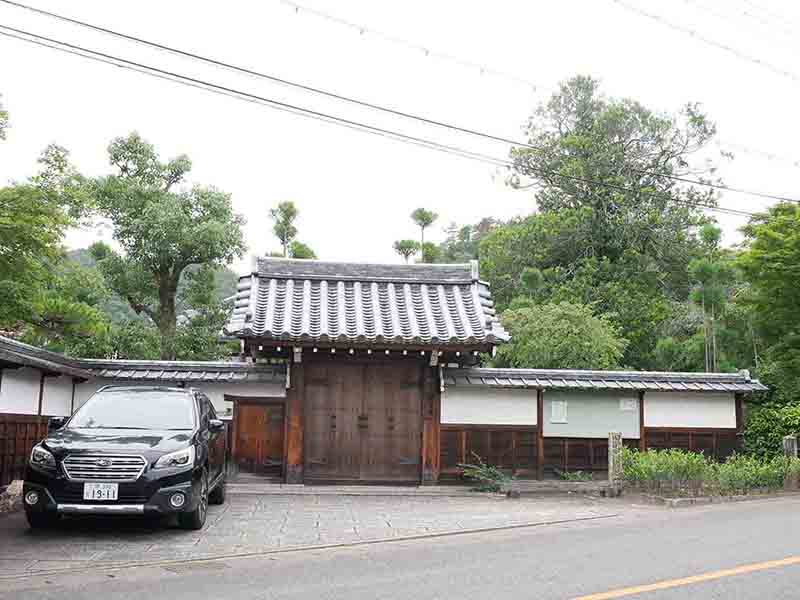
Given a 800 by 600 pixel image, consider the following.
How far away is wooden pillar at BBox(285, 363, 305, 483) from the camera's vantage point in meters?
15.9

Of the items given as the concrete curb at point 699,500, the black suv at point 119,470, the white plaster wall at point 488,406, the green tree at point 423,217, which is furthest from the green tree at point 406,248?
the black suv at point 119,470

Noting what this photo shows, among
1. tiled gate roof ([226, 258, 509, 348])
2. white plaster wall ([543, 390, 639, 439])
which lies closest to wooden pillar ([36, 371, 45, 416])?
tiled gate roof ([226, 258, 509, 348])

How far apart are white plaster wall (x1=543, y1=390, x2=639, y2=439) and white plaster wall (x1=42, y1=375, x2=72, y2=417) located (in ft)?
32.2

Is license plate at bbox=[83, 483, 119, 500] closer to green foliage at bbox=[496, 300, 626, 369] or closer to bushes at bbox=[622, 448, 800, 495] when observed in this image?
bushes at bbox=[622, 448, 800, 495]

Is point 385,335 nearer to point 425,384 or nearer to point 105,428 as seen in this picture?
point 425,384

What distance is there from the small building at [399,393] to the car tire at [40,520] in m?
5.33

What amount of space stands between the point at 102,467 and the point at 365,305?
815 centimetres

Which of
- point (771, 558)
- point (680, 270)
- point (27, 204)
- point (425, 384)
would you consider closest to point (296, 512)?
point (425, 384)

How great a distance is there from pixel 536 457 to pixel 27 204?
11388mm

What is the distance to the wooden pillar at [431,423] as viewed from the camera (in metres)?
16.2

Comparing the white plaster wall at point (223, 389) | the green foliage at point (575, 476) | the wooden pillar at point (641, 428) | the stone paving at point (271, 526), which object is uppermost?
the white plaster wall at point (223, 389)

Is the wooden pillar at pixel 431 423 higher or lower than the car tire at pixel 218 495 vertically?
higher

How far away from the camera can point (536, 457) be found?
55.2ft

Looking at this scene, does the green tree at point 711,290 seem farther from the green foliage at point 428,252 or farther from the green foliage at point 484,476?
the green foliage at point 428,252
